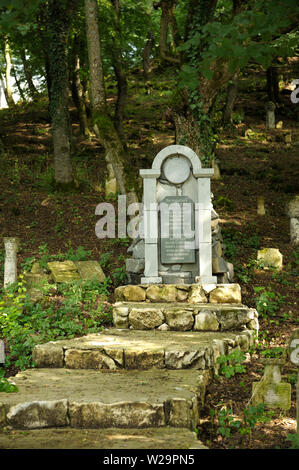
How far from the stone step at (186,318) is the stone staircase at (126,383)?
0.02 meters

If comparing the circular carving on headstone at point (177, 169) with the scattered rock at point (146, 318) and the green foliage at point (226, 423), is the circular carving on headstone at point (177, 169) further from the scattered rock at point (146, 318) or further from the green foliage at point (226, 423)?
the green foliage at point (226, 423)

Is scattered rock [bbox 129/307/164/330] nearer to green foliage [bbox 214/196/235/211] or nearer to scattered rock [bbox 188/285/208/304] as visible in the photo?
scattered rock [bbox 188/285/208/304]

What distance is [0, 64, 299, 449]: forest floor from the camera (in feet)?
18.5

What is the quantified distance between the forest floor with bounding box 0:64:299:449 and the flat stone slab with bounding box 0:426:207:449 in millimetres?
378

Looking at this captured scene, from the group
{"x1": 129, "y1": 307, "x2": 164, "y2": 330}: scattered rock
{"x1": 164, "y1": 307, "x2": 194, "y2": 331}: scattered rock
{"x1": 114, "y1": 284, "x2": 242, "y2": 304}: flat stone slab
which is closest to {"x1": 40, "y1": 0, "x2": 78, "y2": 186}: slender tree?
{"x1": 114, "y1": 284, "x2": 242, "y2": 304}: flat stone slab

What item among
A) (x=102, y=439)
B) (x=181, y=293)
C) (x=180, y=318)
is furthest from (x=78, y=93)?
(x=102, y=439)

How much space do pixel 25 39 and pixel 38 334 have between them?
1140 centimetres

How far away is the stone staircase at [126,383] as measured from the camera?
14.0 ft

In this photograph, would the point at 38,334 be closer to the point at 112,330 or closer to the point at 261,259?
the point at 112,330

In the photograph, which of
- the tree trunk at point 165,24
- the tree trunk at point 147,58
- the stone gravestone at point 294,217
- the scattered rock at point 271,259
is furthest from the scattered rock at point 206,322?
the tree trunk at point 147,58

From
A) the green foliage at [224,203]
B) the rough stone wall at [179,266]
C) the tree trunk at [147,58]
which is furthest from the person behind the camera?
the tree trunk at [147,58]

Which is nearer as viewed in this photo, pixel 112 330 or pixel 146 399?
pixel 146 399

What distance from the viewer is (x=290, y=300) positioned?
846 centimetres

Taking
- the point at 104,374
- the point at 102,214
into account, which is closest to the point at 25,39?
the point at 102,214
